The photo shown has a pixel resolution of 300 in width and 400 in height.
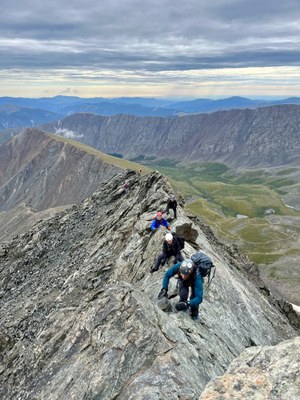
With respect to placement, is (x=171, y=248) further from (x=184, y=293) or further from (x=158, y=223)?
(x=158, y=223)

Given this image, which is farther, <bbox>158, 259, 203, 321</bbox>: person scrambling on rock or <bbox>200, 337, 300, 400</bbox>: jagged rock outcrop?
<bbox>158, 259, 203, 321</bbox>: person scrambling on rock

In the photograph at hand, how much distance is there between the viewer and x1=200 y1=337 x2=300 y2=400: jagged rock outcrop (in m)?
13.9

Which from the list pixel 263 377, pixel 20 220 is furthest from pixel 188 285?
pixel 20 220

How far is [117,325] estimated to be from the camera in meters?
19.9

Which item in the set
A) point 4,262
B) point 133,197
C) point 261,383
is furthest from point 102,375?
point 4,262

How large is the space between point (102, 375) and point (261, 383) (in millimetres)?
7082

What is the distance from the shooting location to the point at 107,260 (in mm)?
43219

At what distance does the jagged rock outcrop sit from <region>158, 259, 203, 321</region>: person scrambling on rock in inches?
219

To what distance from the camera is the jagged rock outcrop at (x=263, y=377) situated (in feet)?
45.7

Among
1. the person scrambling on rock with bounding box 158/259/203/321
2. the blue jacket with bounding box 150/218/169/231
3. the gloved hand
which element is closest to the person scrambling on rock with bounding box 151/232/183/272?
the gloved hand

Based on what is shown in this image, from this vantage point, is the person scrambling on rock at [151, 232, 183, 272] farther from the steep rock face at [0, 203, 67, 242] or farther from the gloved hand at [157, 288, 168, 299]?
the steep rock face at [0, 203, 67, 242]

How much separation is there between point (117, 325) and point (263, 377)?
7660 mm

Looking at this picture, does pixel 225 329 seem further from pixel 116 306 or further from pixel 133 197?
pixel 133 197

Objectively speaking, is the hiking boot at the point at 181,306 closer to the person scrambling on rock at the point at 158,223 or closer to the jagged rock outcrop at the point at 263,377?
the jagged rock outcrop at the point at 263,377
